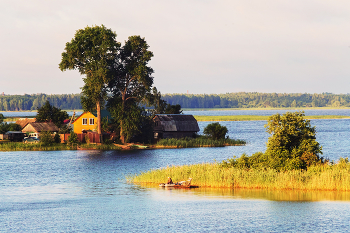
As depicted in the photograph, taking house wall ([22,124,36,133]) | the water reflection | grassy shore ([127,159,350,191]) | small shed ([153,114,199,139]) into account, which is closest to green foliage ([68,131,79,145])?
house wall ([22,124,36,133])

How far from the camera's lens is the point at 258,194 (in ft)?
139

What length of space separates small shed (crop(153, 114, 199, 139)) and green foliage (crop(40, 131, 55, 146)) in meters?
23.0

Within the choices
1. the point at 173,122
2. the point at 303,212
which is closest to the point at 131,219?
→ the point at 303,212

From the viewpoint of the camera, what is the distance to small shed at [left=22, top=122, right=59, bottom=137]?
104938 millimetres

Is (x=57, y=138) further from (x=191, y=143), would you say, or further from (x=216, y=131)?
(x=216, y=131)

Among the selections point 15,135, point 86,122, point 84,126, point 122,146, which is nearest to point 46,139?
point 84,126

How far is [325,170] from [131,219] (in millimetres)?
18846

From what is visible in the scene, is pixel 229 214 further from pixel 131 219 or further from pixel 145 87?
pixel 145 87

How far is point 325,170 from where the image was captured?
43.2 metres

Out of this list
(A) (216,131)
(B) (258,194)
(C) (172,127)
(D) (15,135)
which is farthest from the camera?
(A) (216,131)

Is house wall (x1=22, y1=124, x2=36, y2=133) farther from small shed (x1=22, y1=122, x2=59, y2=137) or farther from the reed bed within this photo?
the reed bed

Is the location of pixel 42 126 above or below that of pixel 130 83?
below

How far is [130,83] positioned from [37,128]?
22.8 meters

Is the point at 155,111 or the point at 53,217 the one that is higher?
the point at 155,111
